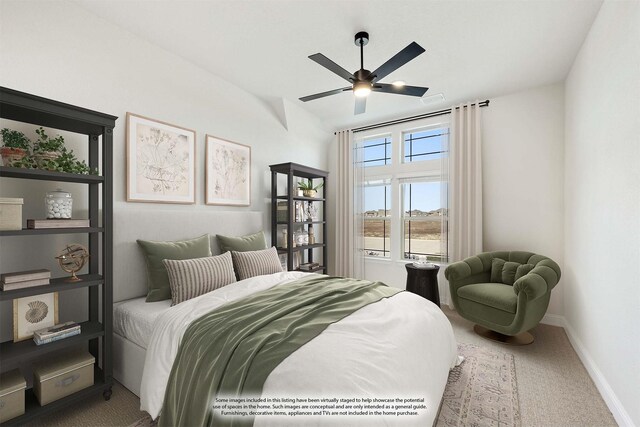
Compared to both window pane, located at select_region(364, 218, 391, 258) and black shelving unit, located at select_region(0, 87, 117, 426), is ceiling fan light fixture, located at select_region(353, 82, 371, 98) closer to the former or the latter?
black shelving unit, located at select_region(0, 87, 117, 426)

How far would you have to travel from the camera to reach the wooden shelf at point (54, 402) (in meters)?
1.61

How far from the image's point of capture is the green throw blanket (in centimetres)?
125

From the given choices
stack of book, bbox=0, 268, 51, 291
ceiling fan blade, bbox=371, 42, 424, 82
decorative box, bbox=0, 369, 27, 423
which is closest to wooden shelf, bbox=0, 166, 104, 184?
stack of book, bbox=0, 268, 51, 291

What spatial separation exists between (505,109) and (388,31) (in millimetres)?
2260

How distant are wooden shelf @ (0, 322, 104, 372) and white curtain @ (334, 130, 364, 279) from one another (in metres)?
3.48

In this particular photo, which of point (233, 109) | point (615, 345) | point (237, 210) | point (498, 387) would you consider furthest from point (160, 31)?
point (615, 345)

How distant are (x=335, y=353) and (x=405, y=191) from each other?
143 inches

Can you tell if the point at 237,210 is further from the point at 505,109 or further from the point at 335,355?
the point at 505,109

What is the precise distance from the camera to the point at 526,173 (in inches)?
141

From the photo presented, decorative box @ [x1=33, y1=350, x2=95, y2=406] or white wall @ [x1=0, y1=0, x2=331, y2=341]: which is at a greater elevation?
white wall @ [x1=0, y1=0, x2=331, y2=341]

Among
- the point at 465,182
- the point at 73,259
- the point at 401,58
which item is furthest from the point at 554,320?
the point at 73,259

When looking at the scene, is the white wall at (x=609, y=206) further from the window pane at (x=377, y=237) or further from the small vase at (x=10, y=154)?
the small vase at (x=10, y=154)

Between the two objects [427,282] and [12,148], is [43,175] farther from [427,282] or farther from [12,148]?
[427,282]

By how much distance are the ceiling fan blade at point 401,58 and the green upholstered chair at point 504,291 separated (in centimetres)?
217
